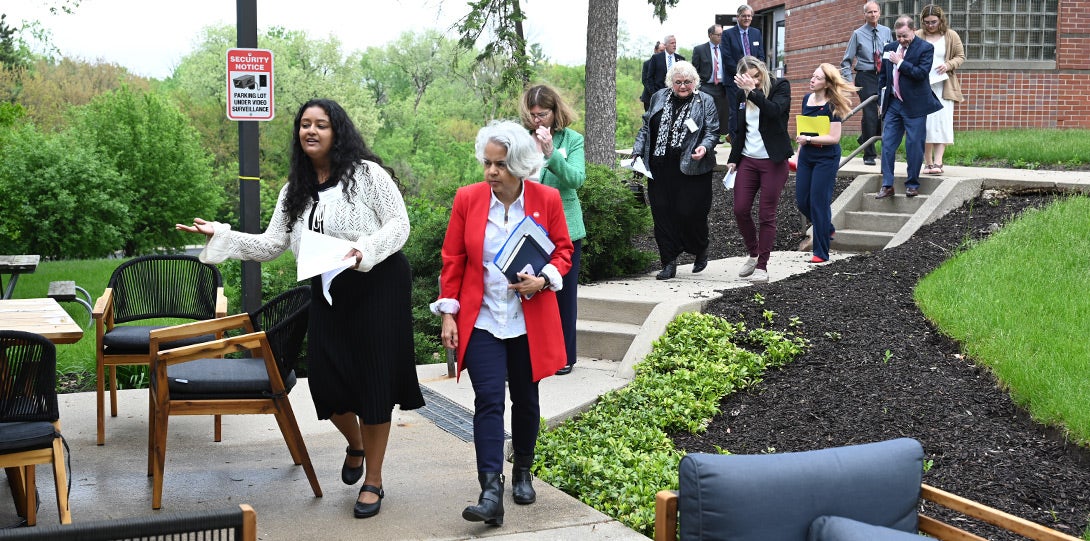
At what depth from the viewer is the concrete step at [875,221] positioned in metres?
11.5

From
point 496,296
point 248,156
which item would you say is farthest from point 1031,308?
point 248,156

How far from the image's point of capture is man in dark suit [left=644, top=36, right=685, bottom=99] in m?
16.2

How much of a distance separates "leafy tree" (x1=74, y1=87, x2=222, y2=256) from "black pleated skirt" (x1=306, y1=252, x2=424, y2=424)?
36813 mm

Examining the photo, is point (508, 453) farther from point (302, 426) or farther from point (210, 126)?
point (210, 126)

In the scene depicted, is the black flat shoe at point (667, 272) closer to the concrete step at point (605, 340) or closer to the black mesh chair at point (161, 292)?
the concrete step at point (605, 340)

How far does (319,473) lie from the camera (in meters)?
5.72

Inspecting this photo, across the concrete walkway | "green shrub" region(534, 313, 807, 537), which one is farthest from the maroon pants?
"green shrub" region(534, 313, 807, 537)

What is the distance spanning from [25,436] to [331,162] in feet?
5.65

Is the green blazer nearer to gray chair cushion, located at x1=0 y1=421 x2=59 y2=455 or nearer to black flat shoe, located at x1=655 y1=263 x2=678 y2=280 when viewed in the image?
black flat shoe, located at x1=655 y1=263 x2=678 y2=280

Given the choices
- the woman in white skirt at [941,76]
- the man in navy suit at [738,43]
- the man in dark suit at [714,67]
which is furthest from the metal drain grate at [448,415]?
the man in dark suit at [714,67]

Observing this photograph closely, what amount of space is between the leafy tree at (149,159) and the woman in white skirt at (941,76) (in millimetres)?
32811

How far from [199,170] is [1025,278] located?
128 feet

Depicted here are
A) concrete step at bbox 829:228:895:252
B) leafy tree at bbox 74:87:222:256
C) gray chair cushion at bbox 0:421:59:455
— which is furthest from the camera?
leafy tree at bbox 74:87:222:256

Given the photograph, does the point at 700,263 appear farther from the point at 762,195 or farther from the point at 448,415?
the point at 448,415
